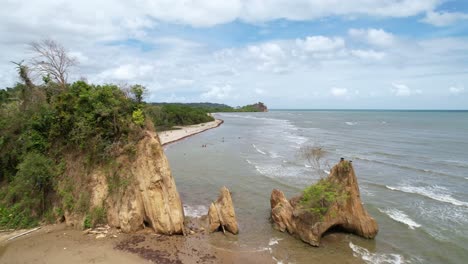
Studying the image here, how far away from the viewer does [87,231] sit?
51.1 ft

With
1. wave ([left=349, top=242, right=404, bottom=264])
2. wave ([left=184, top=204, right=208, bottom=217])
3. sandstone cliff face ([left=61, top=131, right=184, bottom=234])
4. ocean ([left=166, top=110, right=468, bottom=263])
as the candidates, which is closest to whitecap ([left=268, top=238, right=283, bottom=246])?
ocean ([left=166, top=110, right=468, bottom=263])

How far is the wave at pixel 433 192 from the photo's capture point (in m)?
23.3

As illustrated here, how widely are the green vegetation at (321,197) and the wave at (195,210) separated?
691cm

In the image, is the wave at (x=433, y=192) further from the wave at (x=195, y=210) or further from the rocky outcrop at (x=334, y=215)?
the wave at (x=195, y=210)

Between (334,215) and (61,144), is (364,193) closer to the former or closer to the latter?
(334,215)

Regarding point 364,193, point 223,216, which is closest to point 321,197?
point 223,216

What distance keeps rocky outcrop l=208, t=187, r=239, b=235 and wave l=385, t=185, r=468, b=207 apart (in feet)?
54.8

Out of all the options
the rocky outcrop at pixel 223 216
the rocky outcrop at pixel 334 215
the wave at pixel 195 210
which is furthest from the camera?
the wave at pixel 195 210

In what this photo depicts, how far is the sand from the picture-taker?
13.5 m

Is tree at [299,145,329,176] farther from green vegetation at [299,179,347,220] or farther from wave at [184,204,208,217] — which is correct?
wave at [184,204,208,217]

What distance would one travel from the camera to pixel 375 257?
1542 centimetres

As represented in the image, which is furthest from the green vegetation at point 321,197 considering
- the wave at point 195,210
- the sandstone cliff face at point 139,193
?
the sandstone cliff face at point 139,193

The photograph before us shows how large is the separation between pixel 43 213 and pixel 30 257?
13.7 ft

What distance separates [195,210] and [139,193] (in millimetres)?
5729
